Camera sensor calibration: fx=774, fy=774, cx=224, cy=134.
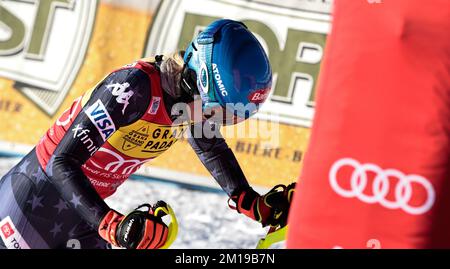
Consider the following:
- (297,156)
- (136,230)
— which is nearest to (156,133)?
(136,230)

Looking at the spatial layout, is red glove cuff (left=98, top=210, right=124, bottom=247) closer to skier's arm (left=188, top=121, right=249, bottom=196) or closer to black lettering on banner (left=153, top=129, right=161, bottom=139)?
black lettering on banner (left=153, top=129, right=161, bottom=139)

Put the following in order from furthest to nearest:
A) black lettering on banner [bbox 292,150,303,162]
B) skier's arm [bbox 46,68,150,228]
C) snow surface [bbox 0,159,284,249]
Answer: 1. black lettering on banner [bbox 292,150,303,162]
2. snow surface [bbox 0,159,284,249]
3. skier's arm [bbox 46,68,150,228]

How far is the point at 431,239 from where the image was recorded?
2158 mm

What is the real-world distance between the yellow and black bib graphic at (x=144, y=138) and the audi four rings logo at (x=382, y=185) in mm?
1194

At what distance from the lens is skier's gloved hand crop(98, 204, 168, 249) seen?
9.11 feet

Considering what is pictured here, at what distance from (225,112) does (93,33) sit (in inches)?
111

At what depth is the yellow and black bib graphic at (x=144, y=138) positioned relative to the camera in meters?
3.27

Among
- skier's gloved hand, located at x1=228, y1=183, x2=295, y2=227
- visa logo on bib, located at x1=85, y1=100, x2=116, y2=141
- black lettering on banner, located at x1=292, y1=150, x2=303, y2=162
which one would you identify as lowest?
skier's gloved hand, located at x1=228, y1=183, x2=295, y2=227

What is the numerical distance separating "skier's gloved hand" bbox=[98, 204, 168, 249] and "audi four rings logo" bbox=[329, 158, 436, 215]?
2.66 feet

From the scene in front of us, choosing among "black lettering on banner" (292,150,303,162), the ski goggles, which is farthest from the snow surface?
the ski goggles

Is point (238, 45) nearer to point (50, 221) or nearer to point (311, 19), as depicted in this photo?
point (50, 221)

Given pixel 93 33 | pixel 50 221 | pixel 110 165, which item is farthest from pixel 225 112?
pixel 93 33

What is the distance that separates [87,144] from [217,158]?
33.0 inches
